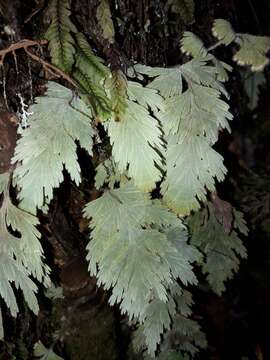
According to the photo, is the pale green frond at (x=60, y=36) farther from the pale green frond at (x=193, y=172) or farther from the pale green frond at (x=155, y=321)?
the pale green frond at (x=155, y=321)

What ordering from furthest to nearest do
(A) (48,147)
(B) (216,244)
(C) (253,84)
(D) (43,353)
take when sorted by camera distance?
1. (C) (253,84)
2. (B) (216,244)
3. (D) (43,353)
4. (A) (48,147)

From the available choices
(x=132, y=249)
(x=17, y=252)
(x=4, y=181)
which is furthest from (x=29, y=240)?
(x=132, y=249)

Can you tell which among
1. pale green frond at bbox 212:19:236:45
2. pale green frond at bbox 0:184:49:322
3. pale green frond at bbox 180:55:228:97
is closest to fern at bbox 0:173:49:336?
pale green frond at bbox 0:184:49:322

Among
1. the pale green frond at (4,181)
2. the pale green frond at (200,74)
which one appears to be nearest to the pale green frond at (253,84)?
the pale green frond at (200,74)

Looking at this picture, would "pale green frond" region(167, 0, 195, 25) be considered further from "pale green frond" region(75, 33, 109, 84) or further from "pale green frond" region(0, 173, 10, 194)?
"pale green frond" region(0, 173, 10, 194)

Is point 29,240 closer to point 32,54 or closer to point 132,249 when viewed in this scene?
point 132,249

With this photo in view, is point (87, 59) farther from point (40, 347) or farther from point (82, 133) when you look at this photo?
point (40, 347)

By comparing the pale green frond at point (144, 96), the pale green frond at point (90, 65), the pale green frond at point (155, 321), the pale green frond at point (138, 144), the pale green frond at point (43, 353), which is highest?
the pale green frond at point (90, 65)
